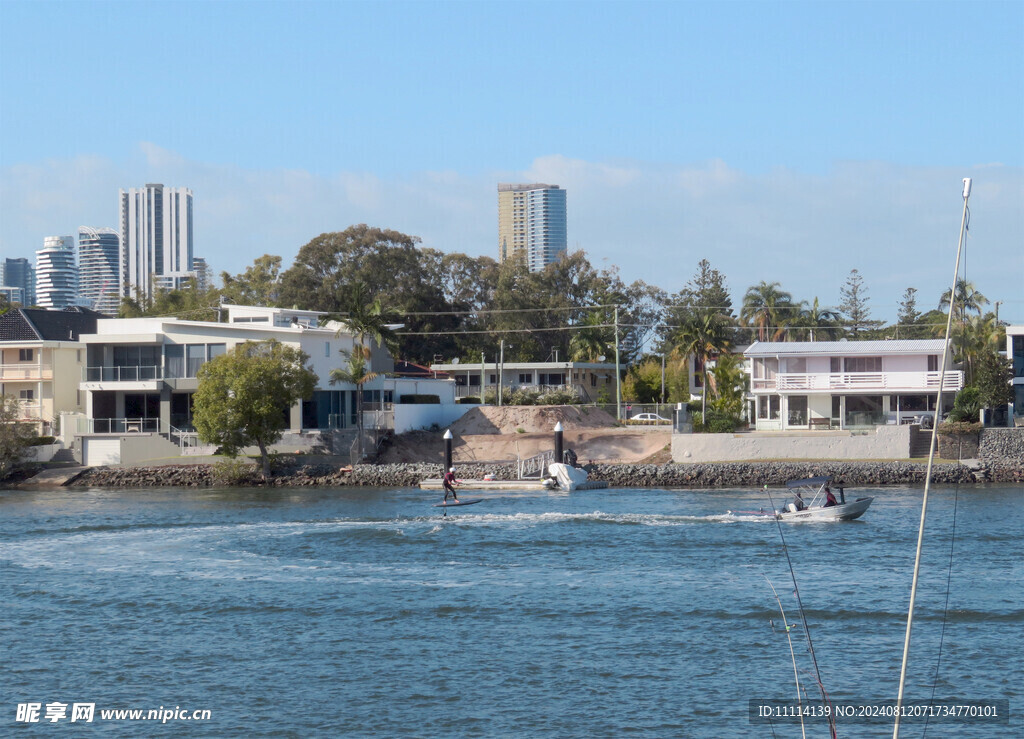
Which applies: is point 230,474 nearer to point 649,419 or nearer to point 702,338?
point 649,419

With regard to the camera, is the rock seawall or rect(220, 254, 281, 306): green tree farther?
rect(220, 254, 281, 306): green tree

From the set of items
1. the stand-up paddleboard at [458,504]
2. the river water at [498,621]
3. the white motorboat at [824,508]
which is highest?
the white motorboat at [824,508]

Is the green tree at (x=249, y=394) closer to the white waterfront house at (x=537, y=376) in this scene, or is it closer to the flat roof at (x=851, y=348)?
the flat roof at (x=851, y=348)

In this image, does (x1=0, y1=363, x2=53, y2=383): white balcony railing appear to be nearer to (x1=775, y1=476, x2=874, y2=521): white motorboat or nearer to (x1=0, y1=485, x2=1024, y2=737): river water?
(x1=0, y1=485, x2=1024, y2=737): river water

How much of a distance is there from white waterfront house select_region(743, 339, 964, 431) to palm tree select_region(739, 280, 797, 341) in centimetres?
2491

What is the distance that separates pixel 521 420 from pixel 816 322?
34.3 metres

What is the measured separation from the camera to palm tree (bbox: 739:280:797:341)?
90681mm

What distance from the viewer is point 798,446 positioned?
187ft

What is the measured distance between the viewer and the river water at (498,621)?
18.3 meters

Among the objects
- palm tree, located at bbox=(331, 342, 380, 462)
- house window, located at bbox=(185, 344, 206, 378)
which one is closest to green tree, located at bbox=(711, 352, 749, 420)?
palm tree, located at bbox=(331, 342, 380, 462)

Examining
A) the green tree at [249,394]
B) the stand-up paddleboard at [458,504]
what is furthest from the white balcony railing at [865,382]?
the green tree at [249,394]

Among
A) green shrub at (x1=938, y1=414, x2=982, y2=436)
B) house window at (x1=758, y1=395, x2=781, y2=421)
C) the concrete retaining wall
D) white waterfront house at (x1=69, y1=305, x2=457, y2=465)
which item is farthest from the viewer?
house window at (x1=758, y1=395, x2=781, y2=421)

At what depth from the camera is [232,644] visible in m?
22.8

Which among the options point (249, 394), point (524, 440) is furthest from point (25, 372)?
point (524, 440)
